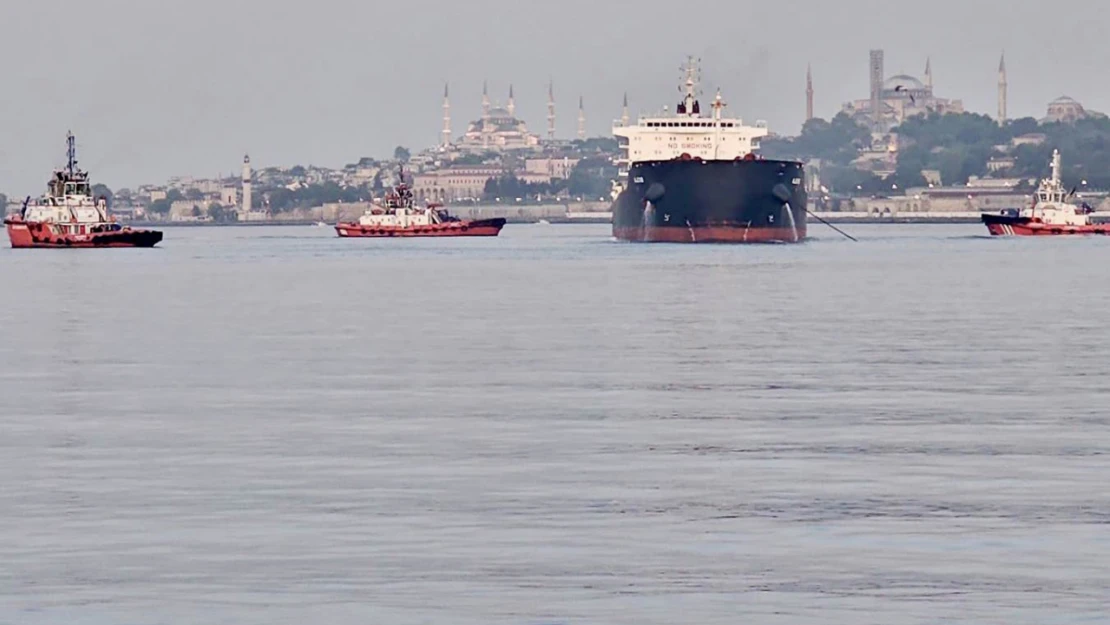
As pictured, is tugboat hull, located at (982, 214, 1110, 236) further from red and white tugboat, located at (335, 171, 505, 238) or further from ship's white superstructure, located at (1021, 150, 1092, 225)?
red and white tugboat, located at (335, 171, 505, 238)

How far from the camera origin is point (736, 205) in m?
126

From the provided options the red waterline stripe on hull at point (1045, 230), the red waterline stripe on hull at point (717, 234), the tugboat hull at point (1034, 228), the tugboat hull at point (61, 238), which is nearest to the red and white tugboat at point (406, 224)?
the tugboat hull at point (1034, 228)

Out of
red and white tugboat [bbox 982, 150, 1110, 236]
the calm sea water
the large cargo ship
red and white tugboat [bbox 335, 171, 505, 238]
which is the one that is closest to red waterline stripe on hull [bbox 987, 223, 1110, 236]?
red and white tugboat [bbox 982, 150, 1110, 236]

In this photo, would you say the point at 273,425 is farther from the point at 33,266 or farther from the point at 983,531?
the point at 33,266

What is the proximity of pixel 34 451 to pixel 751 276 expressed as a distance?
55325 millimetres

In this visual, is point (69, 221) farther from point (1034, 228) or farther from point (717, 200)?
point (1034, 228)

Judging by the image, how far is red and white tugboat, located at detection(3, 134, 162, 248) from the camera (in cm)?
14175

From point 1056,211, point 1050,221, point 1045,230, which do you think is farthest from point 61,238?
point 1056,211

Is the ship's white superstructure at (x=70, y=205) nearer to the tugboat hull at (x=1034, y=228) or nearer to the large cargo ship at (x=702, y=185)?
the large cargo ship at (x=702, y=185)

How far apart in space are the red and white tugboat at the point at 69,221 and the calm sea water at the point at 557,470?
3579 inches

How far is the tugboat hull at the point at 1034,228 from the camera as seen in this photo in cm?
16400

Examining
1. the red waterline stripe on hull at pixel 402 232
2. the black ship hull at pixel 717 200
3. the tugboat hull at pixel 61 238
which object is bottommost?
the red waterline stripe on hull at pixel 402 232

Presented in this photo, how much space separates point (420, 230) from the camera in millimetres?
187500

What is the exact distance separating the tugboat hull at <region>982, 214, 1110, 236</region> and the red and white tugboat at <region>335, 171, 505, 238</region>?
40390 millimetres
